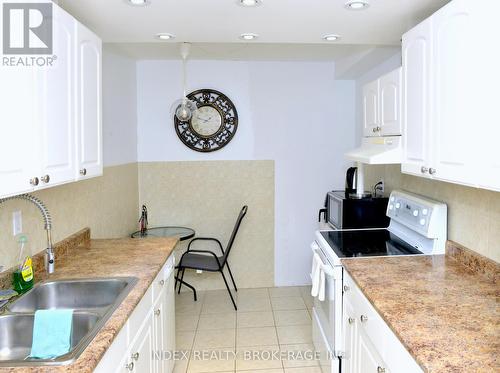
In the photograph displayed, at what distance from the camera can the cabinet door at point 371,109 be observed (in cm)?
268

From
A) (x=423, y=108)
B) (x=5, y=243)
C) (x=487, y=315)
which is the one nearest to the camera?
(x=487, y=315)

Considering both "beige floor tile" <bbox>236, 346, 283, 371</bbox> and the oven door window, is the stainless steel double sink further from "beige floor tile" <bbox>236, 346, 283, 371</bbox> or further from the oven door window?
the oven door window

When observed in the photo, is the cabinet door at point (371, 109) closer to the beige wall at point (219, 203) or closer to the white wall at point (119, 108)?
the beige wall at point (219, 203)

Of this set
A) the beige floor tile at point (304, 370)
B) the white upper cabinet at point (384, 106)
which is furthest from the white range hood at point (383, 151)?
the beige floor tile at point (304, 370)

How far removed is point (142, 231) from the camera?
12.8 ft

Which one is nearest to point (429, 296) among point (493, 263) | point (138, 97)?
point (493, 263)

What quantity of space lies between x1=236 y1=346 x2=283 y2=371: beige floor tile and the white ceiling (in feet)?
7.43

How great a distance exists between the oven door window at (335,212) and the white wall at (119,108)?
6.19 feet

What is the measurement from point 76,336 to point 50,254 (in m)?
0.61

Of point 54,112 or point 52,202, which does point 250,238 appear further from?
point 54,112

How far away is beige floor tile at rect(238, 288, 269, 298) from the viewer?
4180 mm

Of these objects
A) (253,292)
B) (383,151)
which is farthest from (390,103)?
(253,292)

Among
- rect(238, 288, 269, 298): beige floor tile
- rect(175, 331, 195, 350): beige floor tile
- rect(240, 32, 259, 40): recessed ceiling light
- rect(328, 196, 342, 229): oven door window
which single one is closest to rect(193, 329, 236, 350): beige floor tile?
rect(175, 331, 195, 350): beige floor tile

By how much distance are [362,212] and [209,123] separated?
1.94 meters
